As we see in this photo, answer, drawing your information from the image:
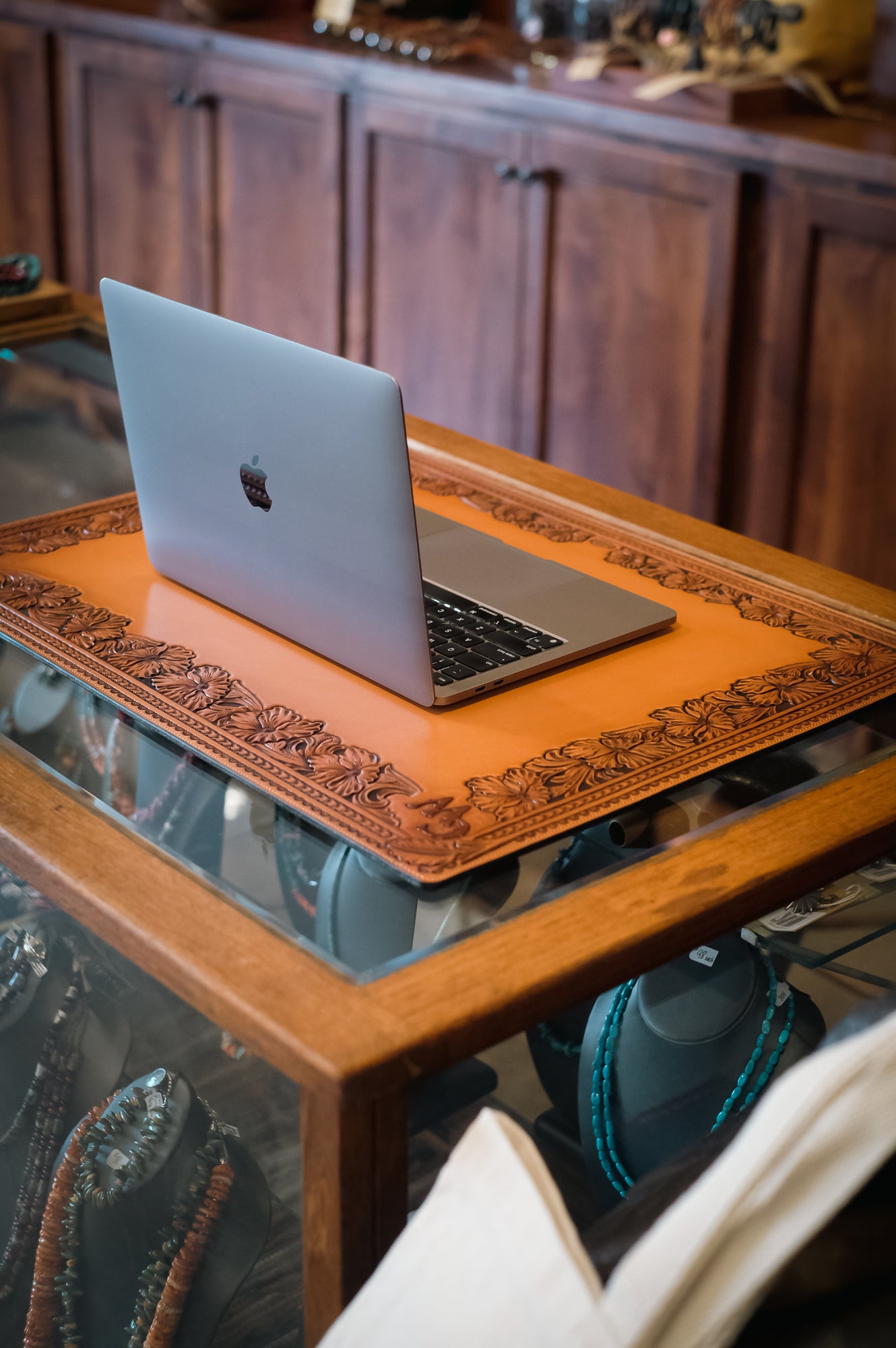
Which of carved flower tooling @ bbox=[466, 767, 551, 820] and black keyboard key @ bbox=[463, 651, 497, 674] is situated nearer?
carved flower tooling @ bbox=[466, 767, 551, 820]

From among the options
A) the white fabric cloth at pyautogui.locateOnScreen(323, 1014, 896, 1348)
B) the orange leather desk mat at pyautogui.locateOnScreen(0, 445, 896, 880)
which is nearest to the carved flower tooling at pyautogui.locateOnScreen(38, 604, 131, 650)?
the orange leather desk mat at pyautogui.locateOnScreen(0, 445, 896, 880)

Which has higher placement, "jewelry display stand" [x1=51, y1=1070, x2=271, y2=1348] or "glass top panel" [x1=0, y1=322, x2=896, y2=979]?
"glass top panel" [x1=0, y1=322, x2=896, y2=979]

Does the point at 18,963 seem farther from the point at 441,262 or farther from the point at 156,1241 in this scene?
the point at 441,262

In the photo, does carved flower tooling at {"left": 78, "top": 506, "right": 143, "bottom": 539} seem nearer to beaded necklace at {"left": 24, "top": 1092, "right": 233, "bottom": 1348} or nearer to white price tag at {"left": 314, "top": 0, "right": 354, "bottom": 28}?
beaded necklace at {"left": 24, "top": 1092, "right": 233, "bottom": 1348}

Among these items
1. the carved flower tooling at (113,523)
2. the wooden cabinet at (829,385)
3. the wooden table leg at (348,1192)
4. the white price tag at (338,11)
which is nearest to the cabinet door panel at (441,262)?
the white price tag at (338,11)

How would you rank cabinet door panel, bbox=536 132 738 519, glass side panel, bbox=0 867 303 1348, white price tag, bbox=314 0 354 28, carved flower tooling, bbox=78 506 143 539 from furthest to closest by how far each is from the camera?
white price tag, bbox=314 0 354 28 < cabinet door panel, bbox=536 132 738 519 < carved flower tooling, bbox=78 506 143 539 < glass side panel, bbox=0 867 303 1348

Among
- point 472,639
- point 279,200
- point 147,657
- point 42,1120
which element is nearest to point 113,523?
point 147,657

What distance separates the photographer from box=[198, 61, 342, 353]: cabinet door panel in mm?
2721

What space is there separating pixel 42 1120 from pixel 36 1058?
0.13ft

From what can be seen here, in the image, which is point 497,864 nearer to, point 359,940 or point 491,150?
point 359,940

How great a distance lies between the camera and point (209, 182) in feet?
9.70

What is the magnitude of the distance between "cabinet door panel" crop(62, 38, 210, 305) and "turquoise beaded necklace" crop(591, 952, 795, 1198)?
243 cm

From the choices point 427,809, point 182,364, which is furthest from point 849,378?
point 427,809

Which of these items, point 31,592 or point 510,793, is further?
point 31,592
